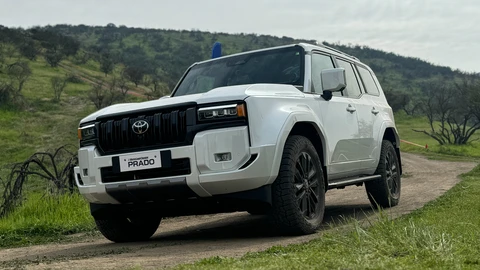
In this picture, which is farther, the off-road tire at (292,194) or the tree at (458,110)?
the tree at (458,110)

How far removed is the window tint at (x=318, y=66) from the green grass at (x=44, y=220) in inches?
133

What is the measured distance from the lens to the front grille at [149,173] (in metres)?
5.17

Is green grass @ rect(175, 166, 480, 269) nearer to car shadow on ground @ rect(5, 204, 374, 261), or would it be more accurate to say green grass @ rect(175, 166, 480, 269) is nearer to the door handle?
car shadow on ground @ rect(5, 204, 374, 261)

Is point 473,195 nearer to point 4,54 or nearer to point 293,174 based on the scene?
point 293,174

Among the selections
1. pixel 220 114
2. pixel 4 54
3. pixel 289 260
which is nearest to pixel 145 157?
pixel 220 114

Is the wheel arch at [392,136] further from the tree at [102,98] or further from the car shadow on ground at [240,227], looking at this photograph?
the tree at [102,98]

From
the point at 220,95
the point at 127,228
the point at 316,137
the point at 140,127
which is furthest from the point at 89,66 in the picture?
the point at 220,95

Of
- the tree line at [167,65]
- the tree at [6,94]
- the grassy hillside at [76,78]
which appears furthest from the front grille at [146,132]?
the tree at [6,94]

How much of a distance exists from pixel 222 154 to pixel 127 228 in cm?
179

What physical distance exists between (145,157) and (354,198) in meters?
5.44

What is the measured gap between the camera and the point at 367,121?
7.72 meters

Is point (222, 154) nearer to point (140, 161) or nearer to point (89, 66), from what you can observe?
point (140, 161)

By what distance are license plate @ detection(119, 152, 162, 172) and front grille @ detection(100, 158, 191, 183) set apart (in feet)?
0.15

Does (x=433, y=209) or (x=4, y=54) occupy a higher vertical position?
(x=4, y=54)
